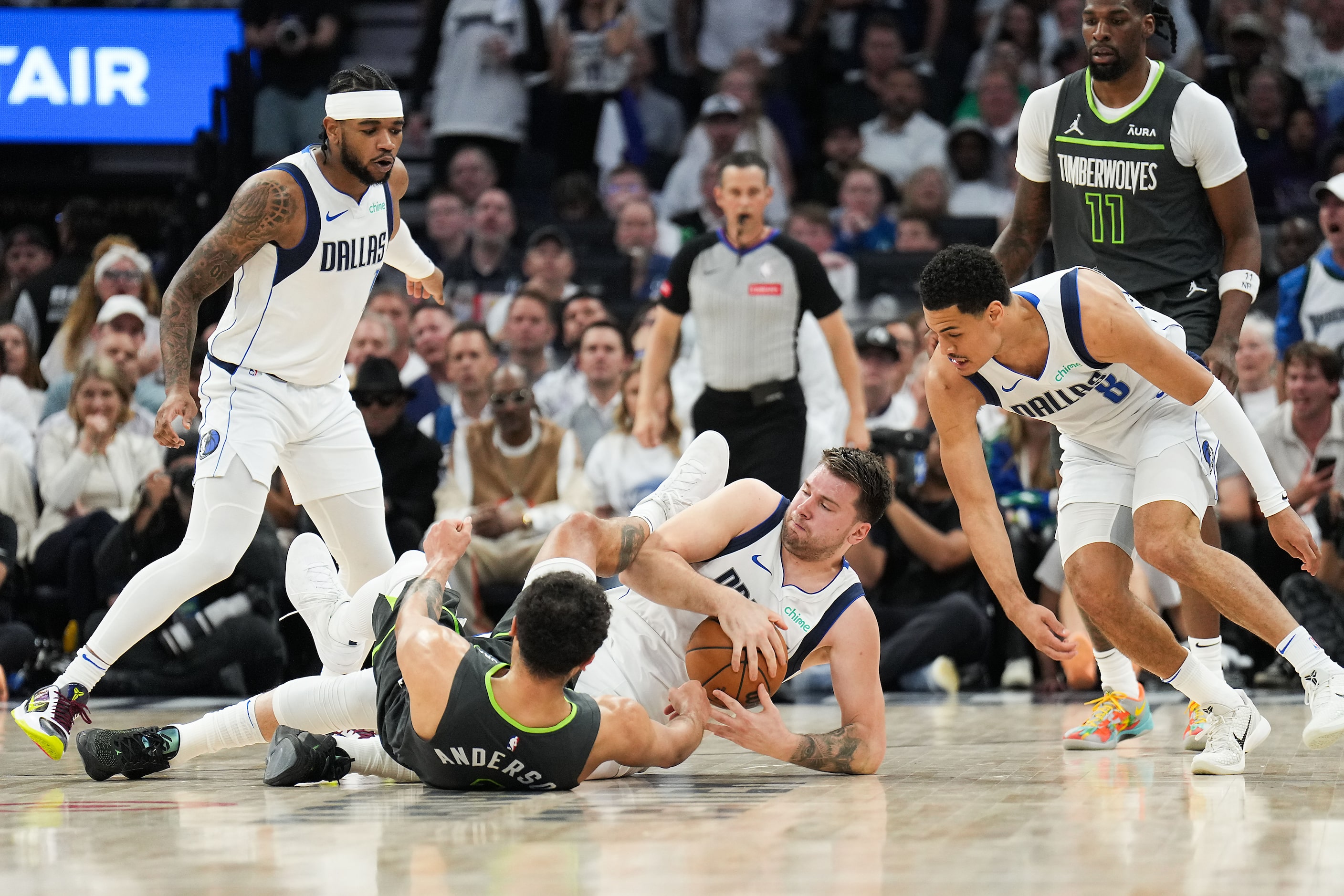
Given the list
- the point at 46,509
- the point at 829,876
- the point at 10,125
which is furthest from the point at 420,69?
the point at 829,876

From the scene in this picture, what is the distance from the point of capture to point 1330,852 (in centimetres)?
318

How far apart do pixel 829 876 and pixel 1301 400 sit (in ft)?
17.8

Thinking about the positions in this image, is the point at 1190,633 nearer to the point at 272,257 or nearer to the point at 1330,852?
the point at 1330,852

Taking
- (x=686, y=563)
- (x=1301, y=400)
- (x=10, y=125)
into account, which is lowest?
(x=686, y=563)

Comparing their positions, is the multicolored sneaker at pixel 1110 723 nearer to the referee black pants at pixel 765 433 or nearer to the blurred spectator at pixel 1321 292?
the referee black pants at pixel 765 433

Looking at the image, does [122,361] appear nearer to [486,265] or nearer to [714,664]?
[486,265]

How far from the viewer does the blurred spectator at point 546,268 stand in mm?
9695

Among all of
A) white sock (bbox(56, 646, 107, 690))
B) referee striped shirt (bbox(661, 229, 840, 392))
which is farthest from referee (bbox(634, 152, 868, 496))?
white sock (bbox(56, 646, 107, 690))

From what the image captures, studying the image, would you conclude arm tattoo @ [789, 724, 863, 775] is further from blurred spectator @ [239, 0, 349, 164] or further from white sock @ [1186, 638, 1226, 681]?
blurred spectator @ [239, 0, 349, 164]

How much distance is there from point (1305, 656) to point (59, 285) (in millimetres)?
7999

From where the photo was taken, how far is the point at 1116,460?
15.7 ft

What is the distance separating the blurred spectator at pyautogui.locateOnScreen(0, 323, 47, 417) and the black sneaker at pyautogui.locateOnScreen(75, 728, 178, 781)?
5.04 meters

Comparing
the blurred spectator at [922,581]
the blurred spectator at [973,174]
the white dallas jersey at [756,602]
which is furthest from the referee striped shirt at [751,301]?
the blurred spectator at [973,174]

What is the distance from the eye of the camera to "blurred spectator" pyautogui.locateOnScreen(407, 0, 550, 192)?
443 inches
